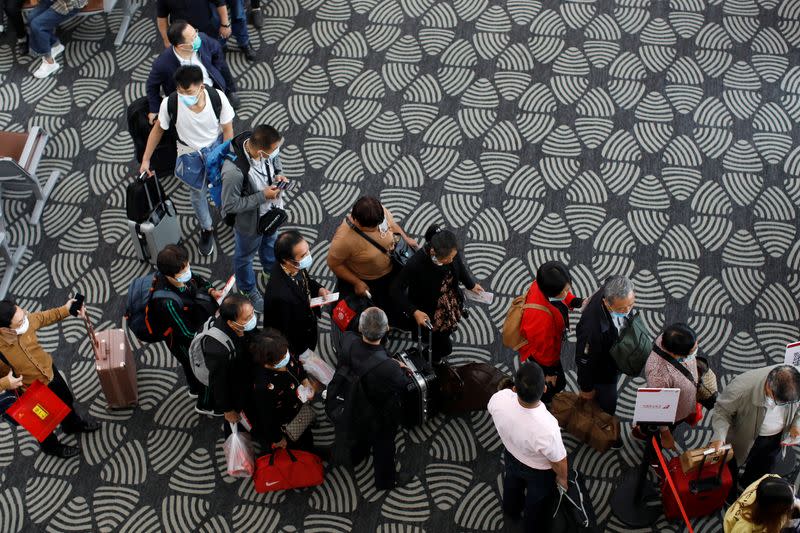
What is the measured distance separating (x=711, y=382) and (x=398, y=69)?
4.09m

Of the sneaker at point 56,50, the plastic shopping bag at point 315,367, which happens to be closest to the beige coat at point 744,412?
the plastic shopping bag at point 315,367

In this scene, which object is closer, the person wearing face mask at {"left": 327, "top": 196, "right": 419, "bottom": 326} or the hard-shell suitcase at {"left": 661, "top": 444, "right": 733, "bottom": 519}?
the hard-shell suitcase at {"left": 661, "top": 444, "right": 733, "bottom": 519}

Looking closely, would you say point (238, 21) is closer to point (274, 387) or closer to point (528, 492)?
point (274, 387)

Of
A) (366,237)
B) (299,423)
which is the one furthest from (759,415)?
(299,423)

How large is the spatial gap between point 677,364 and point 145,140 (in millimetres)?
4124

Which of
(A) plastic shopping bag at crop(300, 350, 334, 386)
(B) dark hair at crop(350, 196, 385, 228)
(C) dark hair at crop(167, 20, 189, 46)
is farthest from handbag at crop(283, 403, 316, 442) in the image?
(C) dark hair at crop(167, 20, 189, 46)

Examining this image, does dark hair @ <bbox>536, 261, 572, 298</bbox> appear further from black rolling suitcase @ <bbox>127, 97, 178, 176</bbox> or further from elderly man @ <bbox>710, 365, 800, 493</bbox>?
black rolling suitcase @ <bbox>127, 97, 178, 176</bbox>

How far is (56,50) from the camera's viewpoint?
26.6 feet

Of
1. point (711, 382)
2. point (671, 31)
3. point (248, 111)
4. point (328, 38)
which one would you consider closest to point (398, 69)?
point (328, 38)

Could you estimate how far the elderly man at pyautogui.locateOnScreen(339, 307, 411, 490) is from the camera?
15.3 feet

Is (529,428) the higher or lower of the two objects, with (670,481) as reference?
higher

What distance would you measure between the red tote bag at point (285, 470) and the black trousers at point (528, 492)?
111 centimetres

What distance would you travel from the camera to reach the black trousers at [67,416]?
5387 mm

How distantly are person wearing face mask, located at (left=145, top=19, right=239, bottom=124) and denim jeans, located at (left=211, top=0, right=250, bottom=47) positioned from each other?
75 cm
